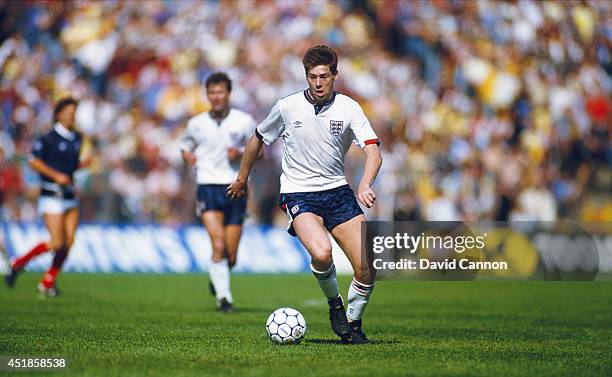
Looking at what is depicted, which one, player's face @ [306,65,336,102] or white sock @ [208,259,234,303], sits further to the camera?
white sock @ [208,259,234,303]

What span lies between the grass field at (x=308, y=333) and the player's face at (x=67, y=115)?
2604mm

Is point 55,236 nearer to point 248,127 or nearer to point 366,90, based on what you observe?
point 248,127

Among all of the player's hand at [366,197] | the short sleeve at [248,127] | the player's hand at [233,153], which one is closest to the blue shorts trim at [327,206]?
the player's hand at [366,197]

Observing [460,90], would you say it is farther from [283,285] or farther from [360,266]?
[360,266]

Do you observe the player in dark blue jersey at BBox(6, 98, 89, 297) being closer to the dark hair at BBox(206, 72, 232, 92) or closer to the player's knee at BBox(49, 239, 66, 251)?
the player's knee at BBox(49, 239, 66, 251)

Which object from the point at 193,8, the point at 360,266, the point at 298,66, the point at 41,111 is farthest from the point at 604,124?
the point at 360,266

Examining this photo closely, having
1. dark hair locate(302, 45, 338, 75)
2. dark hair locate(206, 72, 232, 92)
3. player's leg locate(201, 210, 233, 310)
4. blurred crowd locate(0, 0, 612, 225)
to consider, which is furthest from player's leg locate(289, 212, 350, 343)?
blurred crowd locate(0, 0, 612, 225)

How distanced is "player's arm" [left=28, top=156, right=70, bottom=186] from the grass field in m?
1.71

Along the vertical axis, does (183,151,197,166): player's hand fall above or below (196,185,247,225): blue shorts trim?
above

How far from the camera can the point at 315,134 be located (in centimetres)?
893

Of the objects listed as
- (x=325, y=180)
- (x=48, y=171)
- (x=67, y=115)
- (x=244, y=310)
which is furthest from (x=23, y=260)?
(x=325, y=180)

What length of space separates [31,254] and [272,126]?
7.95 m

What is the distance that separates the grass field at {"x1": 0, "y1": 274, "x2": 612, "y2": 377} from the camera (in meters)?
7.39

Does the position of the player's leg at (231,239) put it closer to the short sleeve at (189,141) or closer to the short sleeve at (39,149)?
the short sleeve at (189,141)
